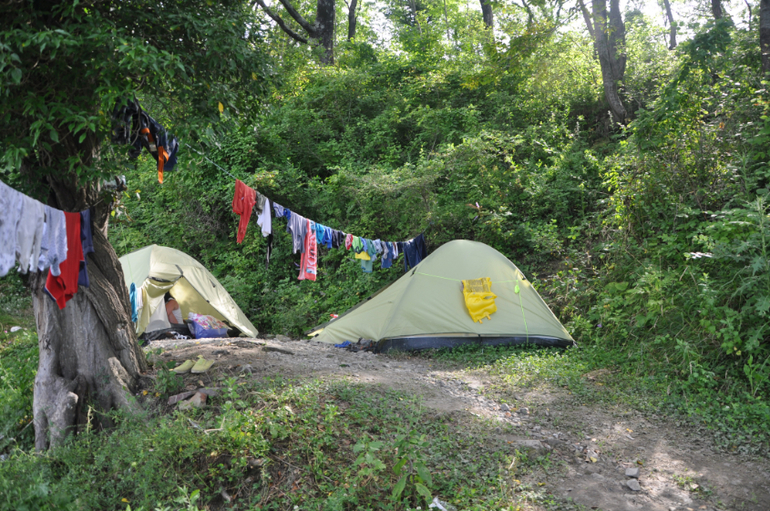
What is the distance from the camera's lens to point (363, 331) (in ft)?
24.4

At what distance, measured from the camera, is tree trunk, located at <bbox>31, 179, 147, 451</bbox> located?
4.65 m

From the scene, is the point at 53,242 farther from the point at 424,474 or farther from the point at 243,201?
the point at 424,474

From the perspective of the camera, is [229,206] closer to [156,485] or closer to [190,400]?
[190,400]

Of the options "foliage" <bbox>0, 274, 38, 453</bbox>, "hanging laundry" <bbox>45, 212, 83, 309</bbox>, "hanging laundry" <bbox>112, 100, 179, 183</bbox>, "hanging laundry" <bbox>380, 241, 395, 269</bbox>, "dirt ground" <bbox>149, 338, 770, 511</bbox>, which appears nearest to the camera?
"dirt ground" <bbox>149, 338, 770, 511</bbox>

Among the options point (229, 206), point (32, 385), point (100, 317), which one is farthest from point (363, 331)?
point (229, 206)

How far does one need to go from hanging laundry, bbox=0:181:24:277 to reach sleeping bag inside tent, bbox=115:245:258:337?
16.7 ft

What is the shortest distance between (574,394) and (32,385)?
562cm

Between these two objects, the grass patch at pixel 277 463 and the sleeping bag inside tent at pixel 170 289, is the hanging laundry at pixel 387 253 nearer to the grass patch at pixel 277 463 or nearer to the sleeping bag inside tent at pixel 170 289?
the sleeping bag inside tent at pixel 170 289

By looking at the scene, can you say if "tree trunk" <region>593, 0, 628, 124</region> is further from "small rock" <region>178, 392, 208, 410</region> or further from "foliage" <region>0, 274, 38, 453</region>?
"foliage" <region>0, 274, 38, 453</region>

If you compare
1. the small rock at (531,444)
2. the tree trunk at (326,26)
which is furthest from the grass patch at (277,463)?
the tree trunk at (326,26)

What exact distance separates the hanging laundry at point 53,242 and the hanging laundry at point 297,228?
344cm

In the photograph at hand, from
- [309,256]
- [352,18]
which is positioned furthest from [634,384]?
[352,18]

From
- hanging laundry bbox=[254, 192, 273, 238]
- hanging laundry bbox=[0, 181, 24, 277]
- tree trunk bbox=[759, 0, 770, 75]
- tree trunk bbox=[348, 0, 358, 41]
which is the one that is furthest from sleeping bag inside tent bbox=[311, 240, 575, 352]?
tree trunk bbox=[348, 0, 358, 41]

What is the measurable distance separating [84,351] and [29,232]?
1856 millimetres
